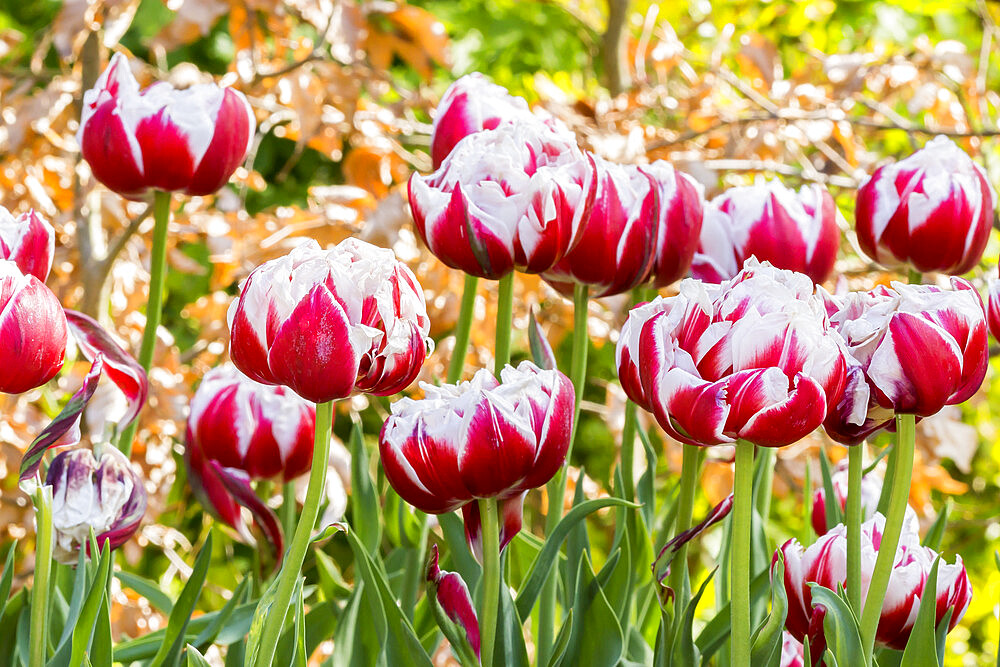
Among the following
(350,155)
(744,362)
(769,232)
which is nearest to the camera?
(744,362)

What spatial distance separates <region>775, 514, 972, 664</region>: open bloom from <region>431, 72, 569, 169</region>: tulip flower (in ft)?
0.98

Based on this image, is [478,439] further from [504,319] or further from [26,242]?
[26,242]

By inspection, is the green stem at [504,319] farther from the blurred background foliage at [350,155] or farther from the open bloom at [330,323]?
the blurred background foliage at [350,155]

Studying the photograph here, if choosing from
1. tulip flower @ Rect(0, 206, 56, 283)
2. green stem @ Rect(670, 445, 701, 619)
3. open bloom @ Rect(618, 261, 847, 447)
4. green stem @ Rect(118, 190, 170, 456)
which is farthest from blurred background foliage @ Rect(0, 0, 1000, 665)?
open bloom @ Rect(618, 261, 847, 447)

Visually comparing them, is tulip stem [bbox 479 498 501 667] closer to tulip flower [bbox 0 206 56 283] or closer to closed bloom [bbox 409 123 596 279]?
closed bloom [bbox 409 123 596 279]

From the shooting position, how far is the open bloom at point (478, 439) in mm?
469

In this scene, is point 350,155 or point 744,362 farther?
point 350,155

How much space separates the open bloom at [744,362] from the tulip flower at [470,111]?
0.25 metres

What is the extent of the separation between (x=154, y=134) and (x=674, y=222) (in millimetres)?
318

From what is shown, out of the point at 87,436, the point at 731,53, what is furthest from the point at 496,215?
the point at 731,53

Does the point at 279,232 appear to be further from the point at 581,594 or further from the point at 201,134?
the point at 581,594

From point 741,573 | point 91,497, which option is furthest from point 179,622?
point 741,573

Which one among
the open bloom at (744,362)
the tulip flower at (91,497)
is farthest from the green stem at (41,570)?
the open bloom at (744,362)

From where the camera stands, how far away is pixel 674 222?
63cm
